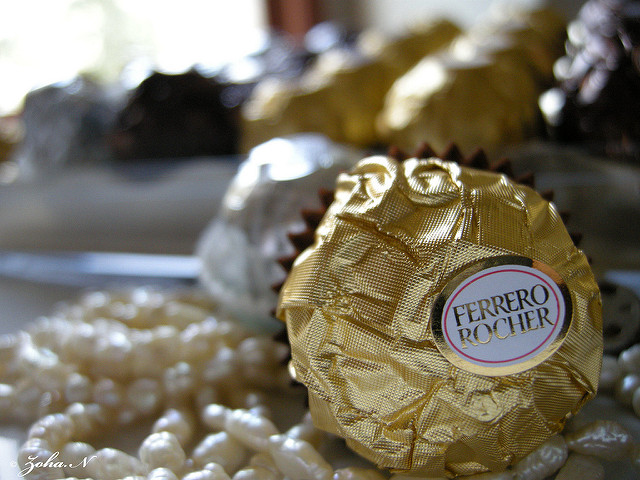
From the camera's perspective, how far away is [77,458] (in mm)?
353

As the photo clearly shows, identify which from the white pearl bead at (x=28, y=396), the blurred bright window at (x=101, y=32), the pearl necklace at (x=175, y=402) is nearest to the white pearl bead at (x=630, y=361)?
the pearl necklace at (x=175, y=402)

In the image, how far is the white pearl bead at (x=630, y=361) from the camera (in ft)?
1.26

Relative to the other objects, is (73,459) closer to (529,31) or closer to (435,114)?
(435,114)

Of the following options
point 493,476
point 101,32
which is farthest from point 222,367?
point 101,32

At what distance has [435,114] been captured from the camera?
546mm

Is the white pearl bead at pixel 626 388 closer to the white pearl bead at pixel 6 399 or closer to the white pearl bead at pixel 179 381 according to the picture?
the white pearl bead at pixel 179 381

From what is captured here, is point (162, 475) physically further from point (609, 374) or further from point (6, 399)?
point (609, 374)

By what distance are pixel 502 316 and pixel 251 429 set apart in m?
0.18

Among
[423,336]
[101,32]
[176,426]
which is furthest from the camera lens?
[101,32]

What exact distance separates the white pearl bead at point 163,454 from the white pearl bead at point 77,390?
4.4 inches

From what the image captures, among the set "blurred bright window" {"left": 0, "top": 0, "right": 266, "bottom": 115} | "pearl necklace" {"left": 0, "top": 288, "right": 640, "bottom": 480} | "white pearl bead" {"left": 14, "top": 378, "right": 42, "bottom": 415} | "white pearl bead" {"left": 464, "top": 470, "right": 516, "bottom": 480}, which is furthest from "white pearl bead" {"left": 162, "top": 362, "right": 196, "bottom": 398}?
"blurred bright window" {"left": 0, "top": 0, "right": 266, "bottom": 115}

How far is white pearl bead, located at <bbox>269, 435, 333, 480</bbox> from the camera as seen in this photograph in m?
0.32

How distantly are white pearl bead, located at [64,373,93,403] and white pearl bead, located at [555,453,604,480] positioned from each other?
0.35 m

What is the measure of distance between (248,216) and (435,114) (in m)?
0.22
